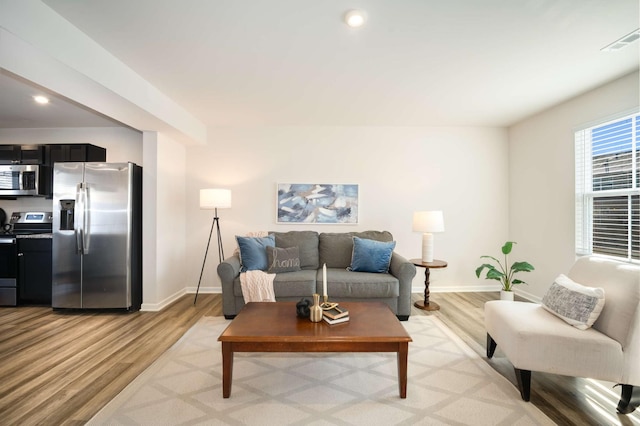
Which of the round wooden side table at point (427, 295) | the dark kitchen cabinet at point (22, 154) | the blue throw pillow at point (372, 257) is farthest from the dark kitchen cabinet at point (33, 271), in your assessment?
the round wooden side table at point (427, 295)

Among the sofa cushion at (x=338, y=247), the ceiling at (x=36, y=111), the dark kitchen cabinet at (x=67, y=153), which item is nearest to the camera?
the ceiling at (x=36, y=111)

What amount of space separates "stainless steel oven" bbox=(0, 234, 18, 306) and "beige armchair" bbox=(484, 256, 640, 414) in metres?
5.71

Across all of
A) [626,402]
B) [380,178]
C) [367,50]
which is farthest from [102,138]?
[626,402]

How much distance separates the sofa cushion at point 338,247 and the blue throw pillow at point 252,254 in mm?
833

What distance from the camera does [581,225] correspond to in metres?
3.32

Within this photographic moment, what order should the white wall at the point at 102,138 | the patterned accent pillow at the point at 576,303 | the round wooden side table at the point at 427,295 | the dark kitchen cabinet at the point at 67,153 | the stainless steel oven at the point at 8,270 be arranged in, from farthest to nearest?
the white wall at the point at 102,138, the dark kitchen cabinet at the point at 67,153, the stainless steel oven at the point at 8,270, the round wooden side table at the point at 427,295, the patterned accent pillow at the point at 576,303

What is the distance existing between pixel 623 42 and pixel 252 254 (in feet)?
13.0

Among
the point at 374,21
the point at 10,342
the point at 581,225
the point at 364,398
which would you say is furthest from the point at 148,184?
the point at 581,225

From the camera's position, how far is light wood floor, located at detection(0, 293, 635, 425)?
5.94 ft

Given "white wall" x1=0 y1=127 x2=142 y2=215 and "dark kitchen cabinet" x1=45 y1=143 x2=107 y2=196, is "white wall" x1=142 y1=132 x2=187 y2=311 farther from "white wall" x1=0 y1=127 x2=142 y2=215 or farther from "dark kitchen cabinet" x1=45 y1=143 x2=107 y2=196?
"dark kitchen cabinet" x1=45 y1=143 x2=107 y2=196

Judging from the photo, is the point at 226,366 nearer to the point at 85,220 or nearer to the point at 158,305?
the point at 158,305

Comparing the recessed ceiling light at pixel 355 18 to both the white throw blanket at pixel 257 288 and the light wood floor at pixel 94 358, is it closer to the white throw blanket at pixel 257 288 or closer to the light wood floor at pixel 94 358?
Answer: the white throw blanket at pixel 257 288

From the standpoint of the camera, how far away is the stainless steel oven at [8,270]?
371cm

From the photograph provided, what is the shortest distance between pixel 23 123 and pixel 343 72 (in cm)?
478
